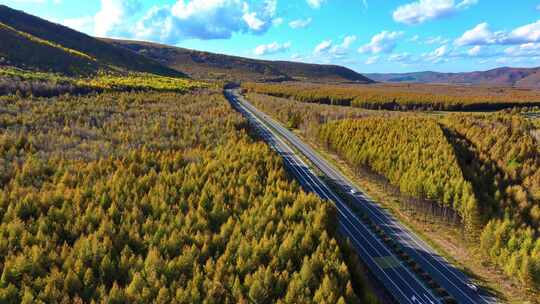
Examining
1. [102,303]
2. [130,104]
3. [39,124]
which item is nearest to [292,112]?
[130,104]

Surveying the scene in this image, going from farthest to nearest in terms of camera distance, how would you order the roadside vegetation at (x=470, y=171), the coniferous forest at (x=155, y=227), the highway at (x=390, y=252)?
the roadside vegetation at (x=470, y=171)
the highway at (x=390, y=252)
the coniferous forest at (x=155, y=227)

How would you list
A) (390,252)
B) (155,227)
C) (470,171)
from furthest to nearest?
(470,171), (390,252), (155,227)

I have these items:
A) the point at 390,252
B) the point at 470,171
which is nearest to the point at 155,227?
the point at 390,252

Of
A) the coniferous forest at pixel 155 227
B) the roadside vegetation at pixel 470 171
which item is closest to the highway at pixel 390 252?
the roadside vegetation at pixel 470 171

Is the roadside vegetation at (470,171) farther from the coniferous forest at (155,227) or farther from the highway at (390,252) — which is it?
the coniferous forest at (155,227)

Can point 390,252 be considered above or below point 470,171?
below

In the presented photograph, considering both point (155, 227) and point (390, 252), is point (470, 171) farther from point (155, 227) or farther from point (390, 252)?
point (155, 227)

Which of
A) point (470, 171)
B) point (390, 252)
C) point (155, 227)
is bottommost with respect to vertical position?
point (390, 252)

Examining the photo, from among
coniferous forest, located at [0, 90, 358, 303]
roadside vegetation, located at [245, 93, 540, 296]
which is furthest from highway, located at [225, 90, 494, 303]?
coniferous forest, located at [0, 90, 358, 303]
